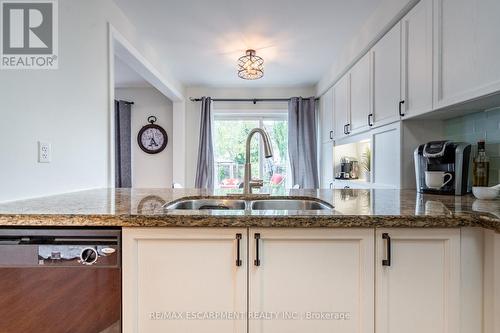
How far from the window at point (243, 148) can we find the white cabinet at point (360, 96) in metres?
1.75

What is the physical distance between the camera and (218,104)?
4453 millimetres

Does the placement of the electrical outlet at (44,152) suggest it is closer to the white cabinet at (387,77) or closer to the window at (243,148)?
the white cabinet at (387,77)

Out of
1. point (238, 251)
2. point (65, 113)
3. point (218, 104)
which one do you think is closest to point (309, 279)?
point (238, 251)

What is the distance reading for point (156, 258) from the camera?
924mm

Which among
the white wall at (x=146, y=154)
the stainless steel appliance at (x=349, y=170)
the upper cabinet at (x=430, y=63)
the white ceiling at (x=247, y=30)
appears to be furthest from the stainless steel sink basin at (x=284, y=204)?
the white wall at (x=146, y=154)

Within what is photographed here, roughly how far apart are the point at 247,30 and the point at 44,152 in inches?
77.8

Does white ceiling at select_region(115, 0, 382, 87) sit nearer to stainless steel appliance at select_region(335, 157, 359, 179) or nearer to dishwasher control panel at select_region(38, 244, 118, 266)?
stainless steel appliance at select_region(335, 157, 359, 179)

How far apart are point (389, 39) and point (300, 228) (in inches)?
75.0

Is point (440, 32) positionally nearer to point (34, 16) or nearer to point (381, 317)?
point (381, 317)

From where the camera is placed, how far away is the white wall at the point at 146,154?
14.8ft

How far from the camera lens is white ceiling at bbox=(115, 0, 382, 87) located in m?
2.20

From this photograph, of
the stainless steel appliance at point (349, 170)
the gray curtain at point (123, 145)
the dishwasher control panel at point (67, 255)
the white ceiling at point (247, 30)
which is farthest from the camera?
the gray curtain at point (123, 145)

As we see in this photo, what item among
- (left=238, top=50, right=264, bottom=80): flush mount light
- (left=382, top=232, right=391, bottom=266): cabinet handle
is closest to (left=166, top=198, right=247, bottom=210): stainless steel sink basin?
(left=382, top=232, right=391, bottom=266): cabinet handle

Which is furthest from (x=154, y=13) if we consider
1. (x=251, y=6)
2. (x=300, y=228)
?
(x=300, y=228)
